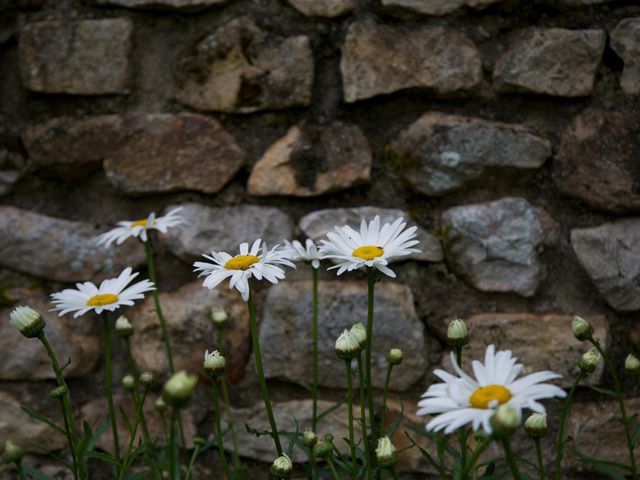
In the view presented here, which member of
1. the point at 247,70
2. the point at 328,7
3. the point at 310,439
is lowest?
the point at 310,439

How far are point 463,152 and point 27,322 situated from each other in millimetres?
913

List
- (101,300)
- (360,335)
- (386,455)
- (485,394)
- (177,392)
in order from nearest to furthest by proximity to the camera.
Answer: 1. (177,392)
2. (485,394)
3. (386,455)
4. (360,335)
5. (101,300)

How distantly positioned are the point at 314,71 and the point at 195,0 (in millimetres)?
307

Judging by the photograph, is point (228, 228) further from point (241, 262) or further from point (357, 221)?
point (241, 262)

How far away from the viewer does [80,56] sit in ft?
5.12

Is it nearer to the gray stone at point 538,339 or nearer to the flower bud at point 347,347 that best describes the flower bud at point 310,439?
the flower bud at point 347,347

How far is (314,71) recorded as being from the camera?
1.51 metres

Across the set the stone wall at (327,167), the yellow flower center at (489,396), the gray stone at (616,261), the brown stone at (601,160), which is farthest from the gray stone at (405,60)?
the yellow flower center at (489,396)

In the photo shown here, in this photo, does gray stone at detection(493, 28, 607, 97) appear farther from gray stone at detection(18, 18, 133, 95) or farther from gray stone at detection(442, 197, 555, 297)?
gray stone at detection(18, 18, 133, 95)

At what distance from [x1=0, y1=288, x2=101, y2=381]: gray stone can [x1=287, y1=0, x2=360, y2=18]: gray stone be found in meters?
0.88

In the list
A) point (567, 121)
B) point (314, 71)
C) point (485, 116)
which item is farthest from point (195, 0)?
point (567, 121)

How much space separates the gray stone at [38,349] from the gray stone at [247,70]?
594mm

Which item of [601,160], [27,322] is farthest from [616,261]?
[27,322]

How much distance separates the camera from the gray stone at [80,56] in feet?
5.12
